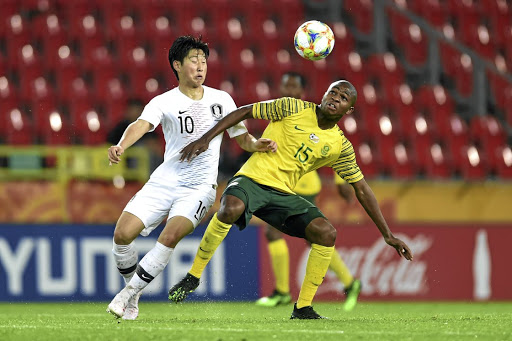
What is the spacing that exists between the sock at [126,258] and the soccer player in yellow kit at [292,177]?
0.52 metres

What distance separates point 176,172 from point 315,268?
118 centimetres

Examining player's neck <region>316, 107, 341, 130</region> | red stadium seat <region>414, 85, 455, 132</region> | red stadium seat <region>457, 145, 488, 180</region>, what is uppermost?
player's neck <region>316, 107, 341, 130</region>

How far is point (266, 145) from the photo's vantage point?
657cm

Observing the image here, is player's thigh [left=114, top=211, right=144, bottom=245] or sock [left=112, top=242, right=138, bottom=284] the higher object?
player's thigh [left=114, top=211, right=144, bottom=245]

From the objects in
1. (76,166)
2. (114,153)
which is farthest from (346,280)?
(114,153)

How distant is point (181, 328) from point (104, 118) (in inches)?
256

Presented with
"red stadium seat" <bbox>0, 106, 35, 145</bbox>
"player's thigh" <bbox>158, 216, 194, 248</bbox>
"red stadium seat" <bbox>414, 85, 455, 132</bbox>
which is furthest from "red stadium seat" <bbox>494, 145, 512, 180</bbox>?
"player's thigh" <bbox>158, 216, 194, 248</bbox>

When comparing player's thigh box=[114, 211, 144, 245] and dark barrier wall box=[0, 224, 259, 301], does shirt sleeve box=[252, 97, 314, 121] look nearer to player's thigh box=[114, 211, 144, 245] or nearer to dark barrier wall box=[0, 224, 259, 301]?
player's thigh box=[114, 211, 144, 245]

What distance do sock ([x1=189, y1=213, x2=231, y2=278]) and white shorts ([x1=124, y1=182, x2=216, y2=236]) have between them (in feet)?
0.40

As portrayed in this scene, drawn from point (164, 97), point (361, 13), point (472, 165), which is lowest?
point (472, 165)

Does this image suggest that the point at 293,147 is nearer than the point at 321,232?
No

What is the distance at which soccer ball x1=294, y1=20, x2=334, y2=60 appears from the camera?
7.31 meters

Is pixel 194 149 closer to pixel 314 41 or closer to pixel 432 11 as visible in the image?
pixel 314 41

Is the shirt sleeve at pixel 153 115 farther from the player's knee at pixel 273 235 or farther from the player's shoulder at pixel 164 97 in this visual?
the player's knee at pixel 273 235
